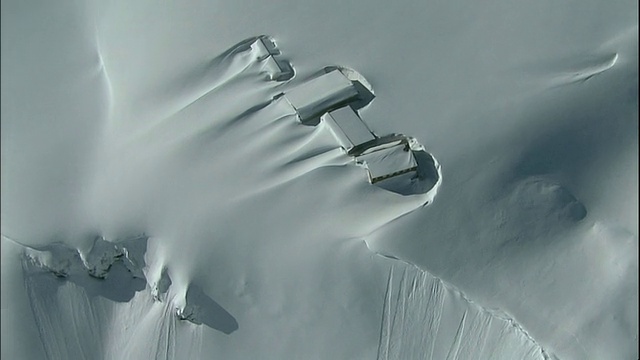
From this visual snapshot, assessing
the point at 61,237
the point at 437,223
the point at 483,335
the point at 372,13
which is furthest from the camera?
the point at 372,13

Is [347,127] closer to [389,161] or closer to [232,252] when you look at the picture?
[389,161]

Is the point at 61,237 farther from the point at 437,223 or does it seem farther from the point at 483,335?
the point at 483,335

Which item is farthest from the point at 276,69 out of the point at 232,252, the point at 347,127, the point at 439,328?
the point at 439,328

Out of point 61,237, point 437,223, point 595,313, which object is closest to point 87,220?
point 61,237

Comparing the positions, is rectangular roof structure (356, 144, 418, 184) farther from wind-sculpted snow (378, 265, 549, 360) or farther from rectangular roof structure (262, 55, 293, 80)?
rectangular roof structure (262, 55, 293, 80)

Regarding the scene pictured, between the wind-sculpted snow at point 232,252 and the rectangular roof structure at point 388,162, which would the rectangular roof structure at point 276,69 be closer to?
the wind-sculpted snow at point 232,252

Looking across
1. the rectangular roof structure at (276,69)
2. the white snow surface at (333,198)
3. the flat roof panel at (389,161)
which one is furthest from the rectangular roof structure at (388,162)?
the rectangular roof structure at (276,69)
